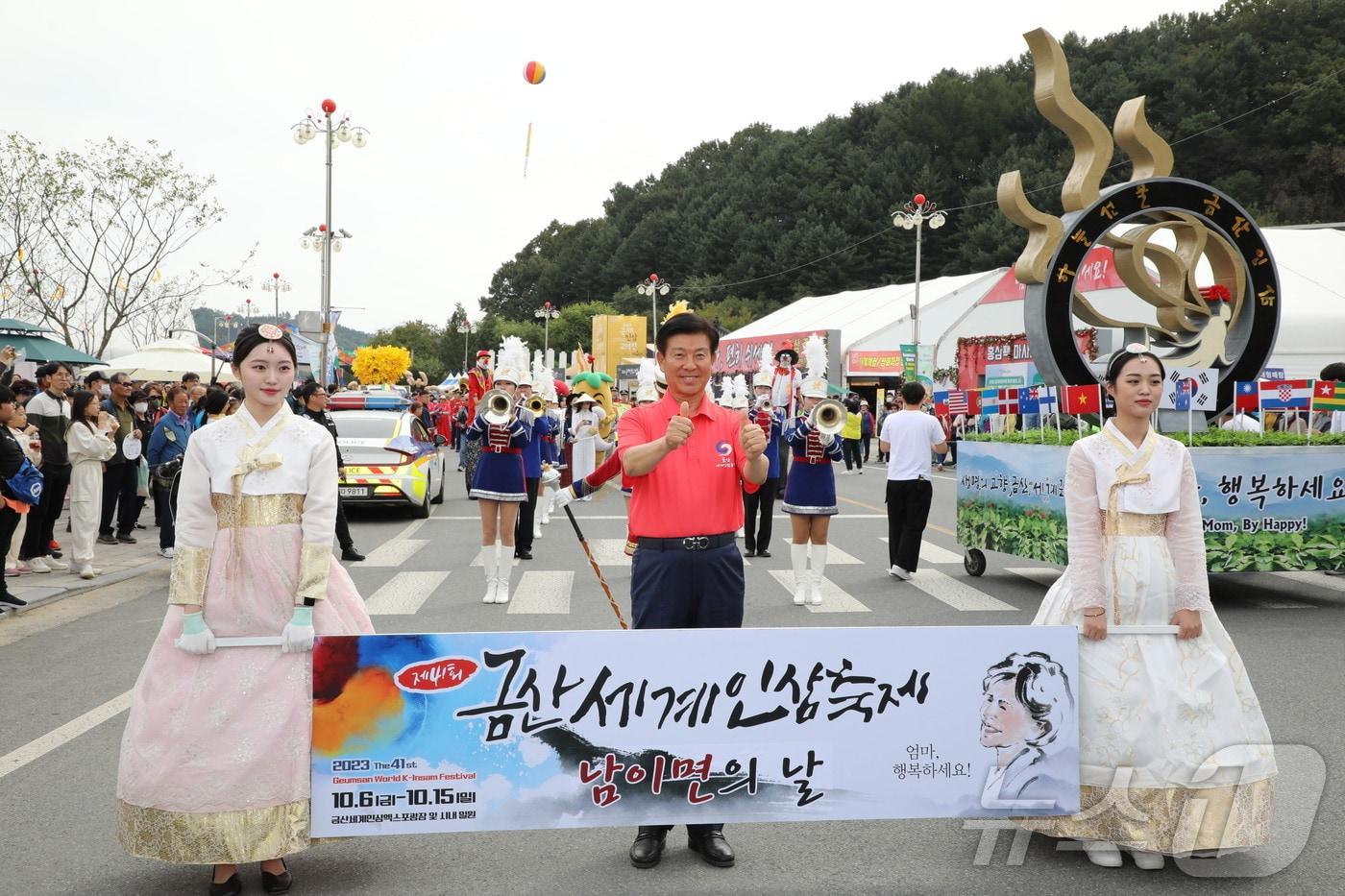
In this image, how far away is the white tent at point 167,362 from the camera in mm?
26031

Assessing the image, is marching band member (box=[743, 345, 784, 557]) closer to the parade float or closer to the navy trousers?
the parade float

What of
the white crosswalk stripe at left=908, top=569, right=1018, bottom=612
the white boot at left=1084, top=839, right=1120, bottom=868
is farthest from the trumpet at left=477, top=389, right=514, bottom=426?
the white boot at left=1084, top=839, right=1120, bottom=868

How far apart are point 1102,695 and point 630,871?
5.98 feet

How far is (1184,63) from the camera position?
6184 cm

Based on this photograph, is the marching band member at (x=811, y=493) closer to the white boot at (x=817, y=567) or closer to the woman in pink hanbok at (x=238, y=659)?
the white boot at (x=817, y=567)

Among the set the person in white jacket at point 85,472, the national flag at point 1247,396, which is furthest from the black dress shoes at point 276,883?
the national flag at point 1247,396

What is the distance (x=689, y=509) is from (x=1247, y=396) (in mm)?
9094

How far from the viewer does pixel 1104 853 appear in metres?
4.39

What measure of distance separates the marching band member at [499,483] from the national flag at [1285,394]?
7.31 meters

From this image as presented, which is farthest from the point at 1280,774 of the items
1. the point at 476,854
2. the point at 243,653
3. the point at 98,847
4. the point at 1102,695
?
the point at 98,847

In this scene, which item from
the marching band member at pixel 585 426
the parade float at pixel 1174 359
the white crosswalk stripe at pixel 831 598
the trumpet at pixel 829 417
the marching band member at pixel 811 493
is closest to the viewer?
the trumpet at pixel 829 417

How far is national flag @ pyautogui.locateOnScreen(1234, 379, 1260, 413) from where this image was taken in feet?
38.3

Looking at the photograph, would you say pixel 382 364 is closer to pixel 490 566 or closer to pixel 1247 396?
pixel 490 566

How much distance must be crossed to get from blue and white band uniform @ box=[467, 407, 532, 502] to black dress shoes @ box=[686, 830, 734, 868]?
21.4 ft
